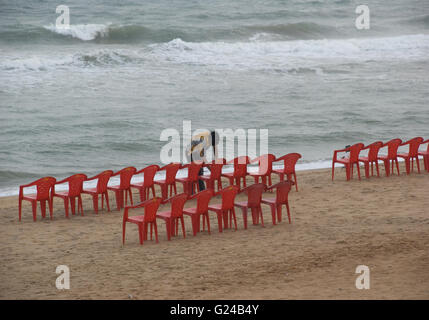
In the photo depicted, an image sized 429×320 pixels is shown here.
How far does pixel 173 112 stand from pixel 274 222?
16164 millimetres

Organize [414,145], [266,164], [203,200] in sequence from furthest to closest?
[414,145] → [266,164] → [203,200]

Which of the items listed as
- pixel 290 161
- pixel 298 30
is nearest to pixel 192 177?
pixel 290 161

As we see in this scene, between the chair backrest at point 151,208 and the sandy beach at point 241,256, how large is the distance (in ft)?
1.29

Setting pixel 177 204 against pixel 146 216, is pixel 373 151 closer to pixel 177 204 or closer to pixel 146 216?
pixel 177 204

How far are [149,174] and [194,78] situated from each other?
20.1 metres

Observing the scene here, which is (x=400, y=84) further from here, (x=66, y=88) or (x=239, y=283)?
(x=239, y=283)

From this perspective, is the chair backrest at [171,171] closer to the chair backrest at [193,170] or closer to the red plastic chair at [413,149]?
the chair backrest at [193,170]

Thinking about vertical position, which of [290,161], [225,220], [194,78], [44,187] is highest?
[194,78]

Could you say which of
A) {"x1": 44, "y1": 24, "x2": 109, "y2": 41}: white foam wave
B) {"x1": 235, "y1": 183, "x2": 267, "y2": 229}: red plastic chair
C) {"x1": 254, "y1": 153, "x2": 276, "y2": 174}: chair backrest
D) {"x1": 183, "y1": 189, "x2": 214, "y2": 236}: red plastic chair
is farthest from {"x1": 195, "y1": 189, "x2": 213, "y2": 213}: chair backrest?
{"x1": 44, "y1": 24, "x2": 109, "y2": 41}: white foam wave

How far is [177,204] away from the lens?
923cm

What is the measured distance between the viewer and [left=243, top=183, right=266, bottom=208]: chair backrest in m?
9.58

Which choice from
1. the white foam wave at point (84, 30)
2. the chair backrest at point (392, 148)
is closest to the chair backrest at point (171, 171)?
the chair backrest at point (392, 148)

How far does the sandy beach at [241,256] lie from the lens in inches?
269

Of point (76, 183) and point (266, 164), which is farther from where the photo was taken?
point (266, 164)
